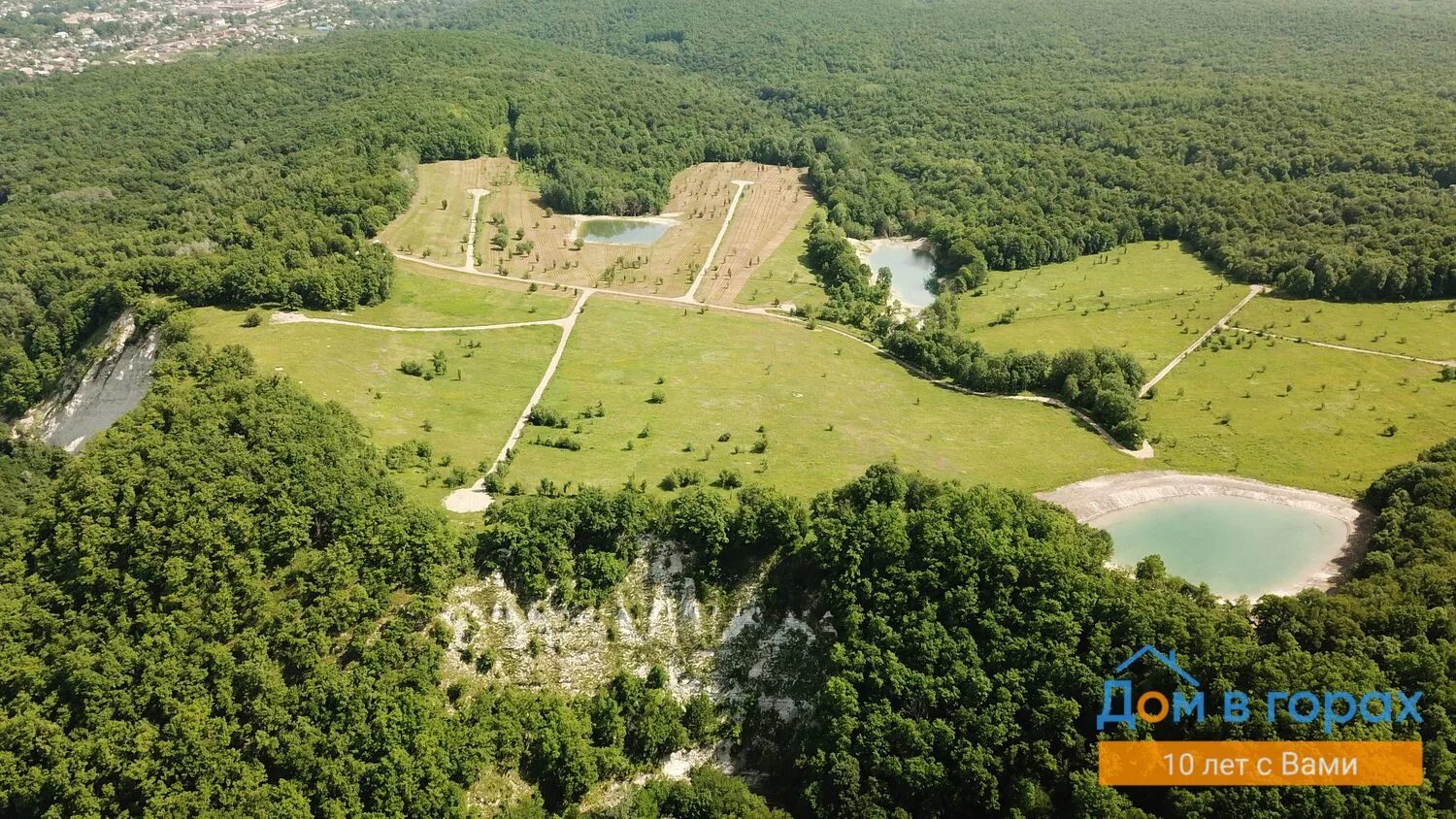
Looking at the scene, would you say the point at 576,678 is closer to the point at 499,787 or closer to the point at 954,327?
the point at 499,787

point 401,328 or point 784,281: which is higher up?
point 401,328

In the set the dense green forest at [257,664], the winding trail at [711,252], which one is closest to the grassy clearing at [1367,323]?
the winding trail at [711,252]

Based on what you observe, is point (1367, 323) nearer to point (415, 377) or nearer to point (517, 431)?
point (517, 431)

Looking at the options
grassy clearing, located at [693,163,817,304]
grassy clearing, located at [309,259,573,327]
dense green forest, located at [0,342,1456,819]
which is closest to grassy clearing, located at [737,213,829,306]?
grassy clearing, located at [693,163,817,304]

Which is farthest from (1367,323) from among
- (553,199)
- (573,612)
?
(553,199)

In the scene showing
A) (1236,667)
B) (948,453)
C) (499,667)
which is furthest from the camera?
(948,453)

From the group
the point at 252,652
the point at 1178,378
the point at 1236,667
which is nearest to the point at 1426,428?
the point at 1178,378

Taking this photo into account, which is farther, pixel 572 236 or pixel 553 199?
pixel 553 199
